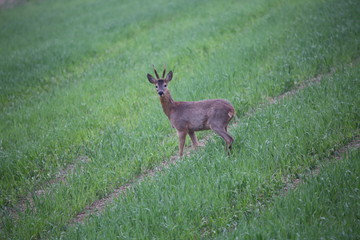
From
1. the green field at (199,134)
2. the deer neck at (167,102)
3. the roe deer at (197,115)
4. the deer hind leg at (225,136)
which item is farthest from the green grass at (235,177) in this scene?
the deer neck at (167,102)

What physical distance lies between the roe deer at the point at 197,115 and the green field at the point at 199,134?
46 centimetres

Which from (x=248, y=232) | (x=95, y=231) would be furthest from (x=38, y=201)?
(x=248, y=232)

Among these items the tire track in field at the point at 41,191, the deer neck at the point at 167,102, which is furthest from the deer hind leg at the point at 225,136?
the tire track in field at the point at 41,191

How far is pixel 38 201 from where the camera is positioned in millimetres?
7457

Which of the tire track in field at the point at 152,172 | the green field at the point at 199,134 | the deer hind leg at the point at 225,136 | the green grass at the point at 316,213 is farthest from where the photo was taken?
the deer hind leg at the point at 225,136

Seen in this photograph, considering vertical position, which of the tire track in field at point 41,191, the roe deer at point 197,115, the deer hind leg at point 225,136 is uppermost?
the roe deer at point 197,115

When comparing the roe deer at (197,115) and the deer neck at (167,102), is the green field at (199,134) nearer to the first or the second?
the roe deer at (197,115)

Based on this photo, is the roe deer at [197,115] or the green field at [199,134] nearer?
the green field at [199,134]

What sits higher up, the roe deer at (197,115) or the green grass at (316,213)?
the roe deer at (197,115)

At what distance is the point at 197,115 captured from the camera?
8367 mm

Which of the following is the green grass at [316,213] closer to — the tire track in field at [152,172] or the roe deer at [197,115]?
the roe deer at [197,115]

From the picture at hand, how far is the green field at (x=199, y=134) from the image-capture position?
6211 millimetres

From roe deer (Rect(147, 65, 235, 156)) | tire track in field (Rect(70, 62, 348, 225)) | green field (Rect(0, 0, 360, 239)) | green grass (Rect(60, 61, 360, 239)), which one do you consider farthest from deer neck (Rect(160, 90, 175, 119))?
green grass (Rect(60, 61, 360, 239))

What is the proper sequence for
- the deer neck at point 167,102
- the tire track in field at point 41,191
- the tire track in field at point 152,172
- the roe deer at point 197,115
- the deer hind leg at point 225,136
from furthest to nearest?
1. the deer neck at point 167,102
2. the roe deer at point 197,115
3. the deer hind leg at point 225,136
4. the tire track in field at point 41,191
5. the tire track in field at point 152,172
